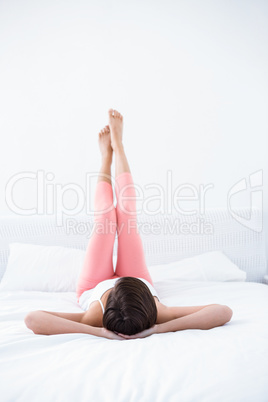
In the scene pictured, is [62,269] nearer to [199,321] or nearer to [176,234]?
[176,234]

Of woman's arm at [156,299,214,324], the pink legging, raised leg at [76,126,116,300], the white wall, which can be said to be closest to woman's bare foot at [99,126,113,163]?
the pink legging

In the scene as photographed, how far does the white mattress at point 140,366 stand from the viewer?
2.67 ft

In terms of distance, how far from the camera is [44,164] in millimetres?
2709

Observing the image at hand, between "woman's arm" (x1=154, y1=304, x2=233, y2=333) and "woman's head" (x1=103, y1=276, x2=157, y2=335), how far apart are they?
2.7 inches

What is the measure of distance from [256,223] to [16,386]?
2.11 m

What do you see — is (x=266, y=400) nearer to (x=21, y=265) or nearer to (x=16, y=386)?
(x=16, y=386)

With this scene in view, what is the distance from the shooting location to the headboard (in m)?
2.42

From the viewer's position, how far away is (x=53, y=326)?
1187mm

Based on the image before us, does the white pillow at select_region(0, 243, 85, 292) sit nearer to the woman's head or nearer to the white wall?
the white wall

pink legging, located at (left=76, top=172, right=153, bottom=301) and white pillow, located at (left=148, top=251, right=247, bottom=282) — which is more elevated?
pink legging, located at (left=76, top=172, right=153, bottom=301)

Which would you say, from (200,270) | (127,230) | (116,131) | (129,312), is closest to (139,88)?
(116,131)

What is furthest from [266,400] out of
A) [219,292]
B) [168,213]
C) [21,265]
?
[168,213]

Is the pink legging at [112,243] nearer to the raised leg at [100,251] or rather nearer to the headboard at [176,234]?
the raised leg at [100,251]

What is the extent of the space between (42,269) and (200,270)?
3.14ft
